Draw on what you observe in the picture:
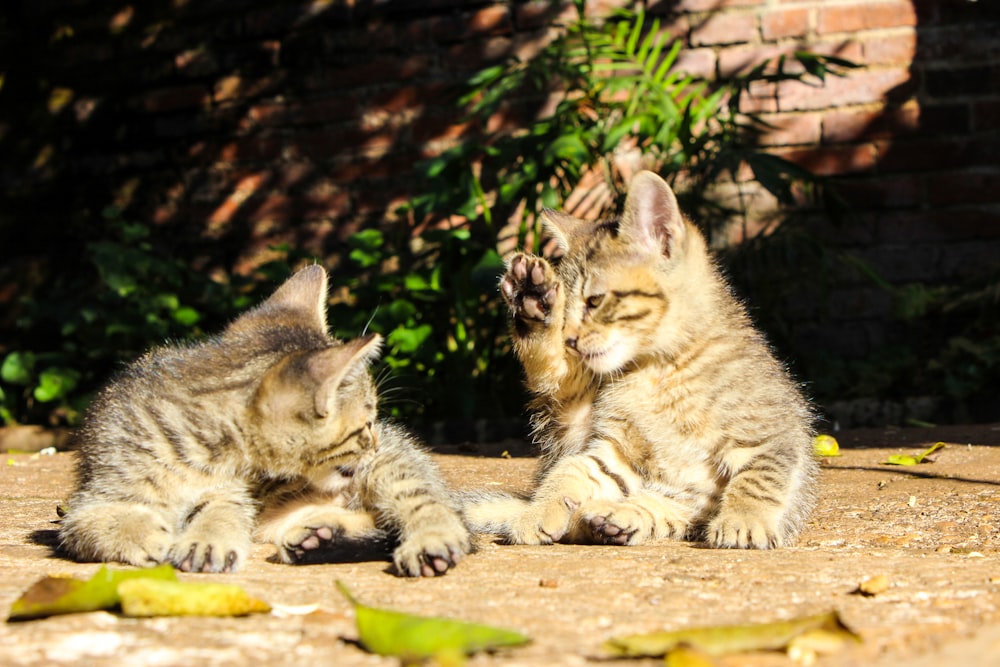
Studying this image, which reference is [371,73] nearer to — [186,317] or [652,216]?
[186,317]

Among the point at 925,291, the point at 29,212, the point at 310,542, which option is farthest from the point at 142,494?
the point at 29,212

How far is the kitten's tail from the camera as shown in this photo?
135 inches

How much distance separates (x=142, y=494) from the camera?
117 inches

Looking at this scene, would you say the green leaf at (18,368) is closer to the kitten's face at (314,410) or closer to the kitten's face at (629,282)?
the kitten's face at (314,410)

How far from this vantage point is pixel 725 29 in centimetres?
637

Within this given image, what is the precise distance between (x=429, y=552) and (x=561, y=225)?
1.83 meters

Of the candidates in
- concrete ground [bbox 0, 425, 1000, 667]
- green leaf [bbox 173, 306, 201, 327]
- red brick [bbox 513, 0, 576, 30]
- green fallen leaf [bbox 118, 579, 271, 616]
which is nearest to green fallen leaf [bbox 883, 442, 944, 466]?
concrete ground [bbox 0, 425, 1000, 667]

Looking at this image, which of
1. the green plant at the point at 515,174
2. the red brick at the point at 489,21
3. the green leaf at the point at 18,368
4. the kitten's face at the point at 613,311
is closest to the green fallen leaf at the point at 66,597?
the kitten's face at the point at 613,311

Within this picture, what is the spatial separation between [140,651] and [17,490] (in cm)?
296

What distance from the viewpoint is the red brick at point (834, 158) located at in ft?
20.7

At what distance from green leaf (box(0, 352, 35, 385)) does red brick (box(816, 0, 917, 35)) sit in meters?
5.29

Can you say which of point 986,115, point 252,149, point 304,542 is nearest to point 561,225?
point 304,542

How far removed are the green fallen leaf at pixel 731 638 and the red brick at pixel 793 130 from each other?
4.94 metres

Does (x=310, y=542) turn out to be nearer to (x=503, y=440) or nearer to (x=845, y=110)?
(x=503, y=440)
